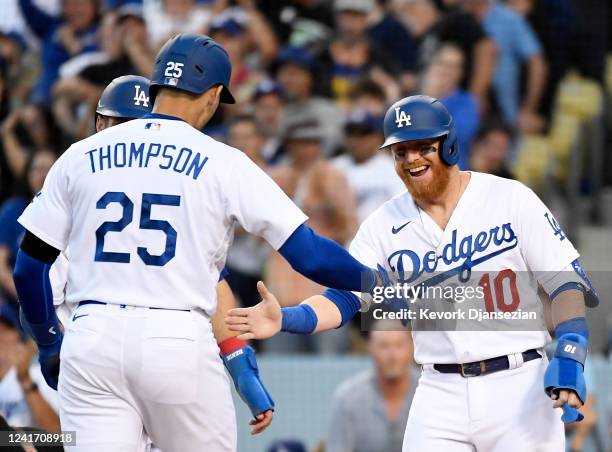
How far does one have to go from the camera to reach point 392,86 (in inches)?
361

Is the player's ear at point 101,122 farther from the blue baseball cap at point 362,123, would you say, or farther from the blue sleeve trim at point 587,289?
the blue baseball cap at point 362,123

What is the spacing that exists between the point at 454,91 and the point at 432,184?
14.3 ft

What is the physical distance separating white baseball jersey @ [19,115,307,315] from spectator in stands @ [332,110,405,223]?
4.29 meters

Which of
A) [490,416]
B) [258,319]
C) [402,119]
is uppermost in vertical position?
[402,119]

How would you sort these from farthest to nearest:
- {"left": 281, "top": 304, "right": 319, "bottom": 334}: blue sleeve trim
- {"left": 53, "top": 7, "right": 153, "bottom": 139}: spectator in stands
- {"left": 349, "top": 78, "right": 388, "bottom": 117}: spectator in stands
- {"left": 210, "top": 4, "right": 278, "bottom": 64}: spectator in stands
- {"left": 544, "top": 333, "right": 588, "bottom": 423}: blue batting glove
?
{"left": 210, "top": 4, "right": 278, "bottom": 64}: spectator in stands → {"left": 53, "top": 7, "right": 153, "bottom": 139}: spectator in stands → {"left": 349, "top": 78, "right": 388, "bottom": 117}: spectator in stands → {"left": 281, "top": 304, "right": 319, "bottom": 334}: blue sleeve trim → {"left": 544, "top": 333, "right": 588, "bottom": 423}: blue batting glove

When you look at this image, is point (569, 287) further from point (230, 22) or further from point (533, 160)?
point (230, 22)

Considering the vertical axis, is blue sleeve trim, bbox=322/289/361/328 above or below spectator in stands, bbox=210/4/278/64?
below

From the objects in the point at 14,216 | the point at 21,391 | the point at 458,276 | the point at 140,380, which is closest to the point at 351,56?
the point at 14,216

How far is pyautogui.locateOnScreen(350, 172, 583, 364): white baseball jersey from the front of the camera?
4.43 meters

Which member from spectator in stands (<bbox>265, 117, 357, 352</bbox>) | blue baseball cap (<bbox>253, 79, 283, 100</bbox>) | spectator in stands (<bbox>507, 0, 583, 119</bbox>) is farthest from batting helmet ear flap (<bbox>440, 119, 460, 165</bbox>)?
spectator in stands (<bbox>507, 0, 583, 119</bbox>)

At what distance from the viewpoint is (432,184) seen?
4605 millimetres

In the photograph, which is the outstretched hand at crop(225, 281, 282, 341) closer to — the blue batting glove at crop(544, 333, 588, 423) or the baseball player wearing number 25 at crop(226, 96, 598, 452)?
the baseball player wearing number 25 at crop(226, 96, 598, 452)

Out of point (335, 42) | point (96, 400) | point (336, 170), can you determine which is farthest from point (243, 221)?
point (335, 42)

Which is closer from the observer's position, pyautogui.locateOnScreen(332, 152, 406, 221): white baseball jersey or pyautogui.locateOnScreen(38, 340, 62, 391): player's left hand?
pyautogui.locateOnScreen(38, 340, 62, 391): player's left hand
